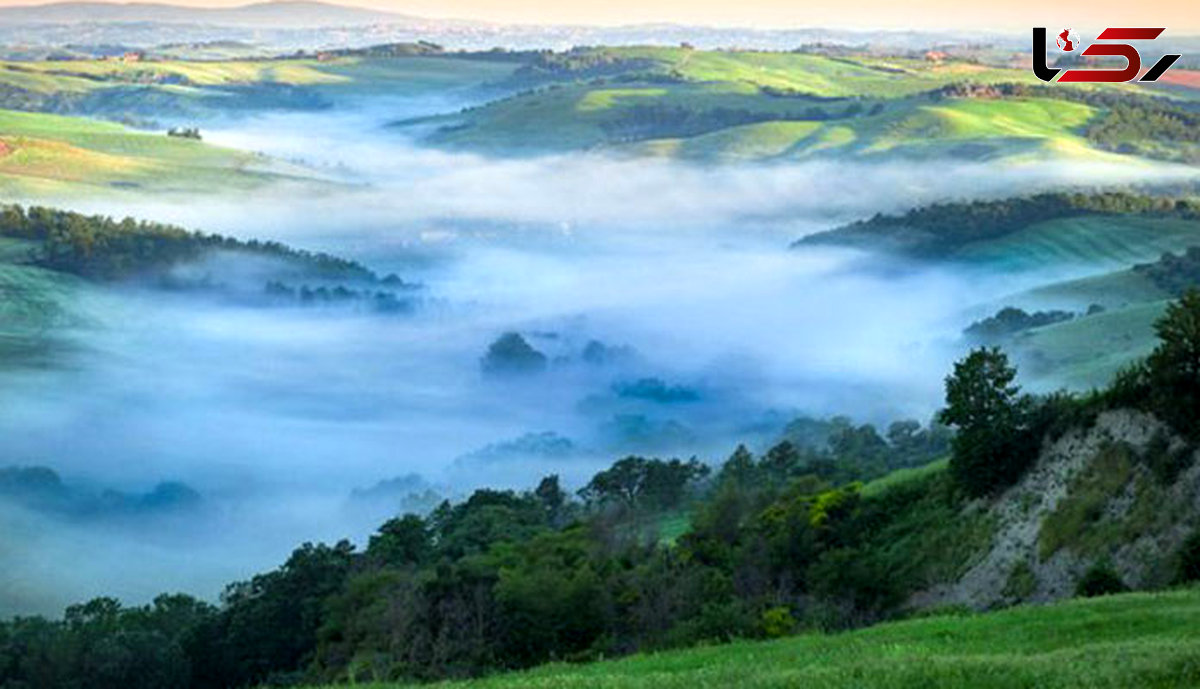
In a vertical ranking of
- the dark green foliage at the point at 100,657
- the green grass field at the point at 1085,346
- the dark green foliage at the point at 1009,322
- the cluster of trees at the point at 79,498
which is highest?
the dark green foliage at the point at 1009,322

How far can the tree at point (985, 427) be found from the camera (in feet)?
155

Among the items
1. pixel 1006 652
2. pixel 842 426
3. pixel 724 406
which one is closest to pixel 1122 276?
pixel 724 406

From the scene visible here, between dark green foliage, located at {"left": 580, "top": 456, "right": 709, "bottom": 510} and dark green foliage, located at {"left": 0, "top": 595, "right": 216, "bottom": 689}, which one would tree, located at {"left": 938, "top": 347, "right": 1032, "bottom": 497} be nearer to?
dark green foliage, located at {"left": 0, "top": 595, "right": 216, "bottom": 689}

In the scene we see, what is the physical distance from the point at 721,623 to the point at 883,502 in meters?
16.7

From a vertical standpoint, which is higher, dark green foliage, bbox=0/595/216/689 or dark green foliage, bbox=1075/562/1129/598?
dark green foliage, bbox=1075/562/1129/598

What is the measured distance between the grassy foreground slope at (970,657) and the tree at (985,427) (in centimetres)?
1782

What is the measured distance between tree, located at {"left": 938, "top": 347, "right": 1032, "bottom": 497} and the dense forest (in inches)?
2.4

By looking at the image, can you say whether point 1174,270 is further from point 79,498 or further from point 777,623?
point 777,623

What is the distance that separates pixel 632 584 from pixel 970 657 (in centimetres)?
2537

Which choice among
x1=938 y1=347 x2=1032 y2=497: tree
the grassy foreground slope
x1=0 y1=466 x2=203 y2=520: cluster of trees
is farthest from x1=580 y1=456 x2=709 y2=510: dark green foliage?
x1=0 y1=466 x2=203 y2=520: cluster of trees

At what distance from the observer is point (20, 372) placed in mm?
184375

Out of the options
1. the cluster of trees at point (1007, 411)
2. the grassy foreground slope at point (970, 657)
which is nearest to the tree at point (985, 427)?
the cluster of trees at point (1007, 411)

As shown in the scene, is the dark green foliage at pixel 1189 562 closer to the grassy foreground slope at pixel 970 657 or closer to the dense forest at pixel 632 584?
the dense forest at pixel 632 584

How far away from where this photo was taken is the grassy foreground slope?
17.8m
